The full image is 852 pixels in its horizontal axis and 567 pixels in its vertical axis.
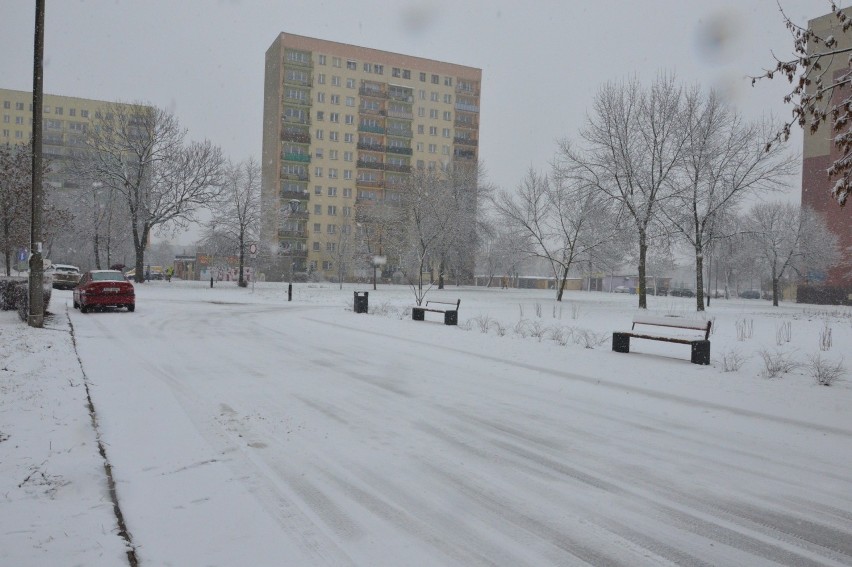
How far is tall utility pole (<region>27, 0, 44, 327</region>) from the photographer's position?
13.6 m

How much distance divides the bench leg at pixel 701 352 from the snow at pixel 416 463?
1.77ft

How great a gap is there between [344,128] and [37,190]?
7325 cm

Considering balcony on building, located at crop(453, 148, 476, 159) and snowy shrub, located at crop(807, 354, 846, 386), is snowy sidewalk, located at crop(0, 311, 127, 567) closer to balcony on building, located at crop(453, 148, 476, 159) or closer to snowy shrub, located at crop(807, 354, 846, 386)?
snowy shrub, located at crop(807, 354, 846, 386)

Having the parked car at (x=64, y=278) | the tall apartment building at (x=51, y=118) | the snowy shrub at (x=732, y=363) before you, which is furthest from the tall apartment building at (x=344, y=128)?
the snowy shrub at (x=732, y=363)

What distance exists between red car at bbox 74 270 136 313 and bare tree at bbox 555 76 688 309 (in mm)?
22348

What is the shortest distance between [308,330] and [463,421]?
990 cm

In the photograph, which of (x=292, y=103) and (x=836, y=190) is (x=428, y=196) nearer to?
(x=292, y=103)

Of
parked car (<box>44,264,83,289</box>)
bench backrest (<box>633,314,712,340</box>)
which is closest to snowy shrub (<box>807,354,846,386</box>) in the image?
bench backrest (<box>633,314,712,340</box>)

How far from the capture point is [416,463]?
4.91 meters

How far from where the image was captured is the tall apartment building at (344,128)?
266 feet

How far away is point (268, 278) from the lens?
3027 inches

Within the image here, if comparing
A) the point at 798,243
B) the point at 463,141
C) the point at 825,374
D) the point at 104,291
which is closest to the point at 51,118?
the point at 463,141

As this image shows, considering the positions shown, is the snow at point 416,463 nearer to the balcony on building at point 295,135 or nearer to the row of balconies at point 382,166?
the balcony on building at point 295,135

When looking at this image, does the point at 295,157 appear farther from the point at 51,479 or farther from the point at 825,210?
the point at 51,479
